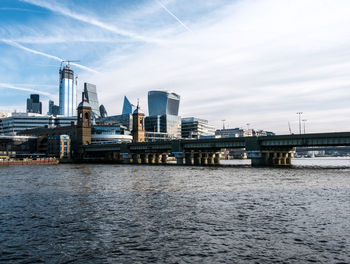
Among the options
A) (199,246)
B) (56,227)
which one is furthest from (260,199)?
(56,227)

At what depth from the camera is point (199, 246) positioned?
23.3m

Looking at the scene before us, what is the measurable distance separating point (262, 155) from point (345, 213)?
111 metres

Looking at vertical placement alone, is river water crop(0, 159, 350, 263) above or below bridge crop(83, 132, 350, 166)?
below

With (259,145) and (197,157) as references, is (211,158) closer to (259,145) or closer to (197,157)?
(197,157)

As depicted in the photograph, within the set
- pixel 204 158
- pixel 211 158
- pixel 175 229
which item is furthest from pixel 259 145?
pixel 175 229

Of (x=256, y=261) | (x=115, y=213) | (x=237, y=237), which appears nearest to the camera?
(x=256, y=261)

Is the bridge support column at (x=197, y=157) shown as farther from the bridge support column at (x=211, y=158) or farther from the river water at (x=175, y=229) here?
the river water at (x=175, y=229)

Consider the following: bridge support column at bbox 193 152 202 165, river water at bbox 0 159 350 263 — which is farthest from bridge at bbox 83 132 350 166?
river water at bbox 0 159 350 263

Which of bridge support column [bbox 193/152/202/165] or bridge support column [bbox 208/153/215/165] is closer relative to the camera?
bridge support column [bbox 193/152/202/165]

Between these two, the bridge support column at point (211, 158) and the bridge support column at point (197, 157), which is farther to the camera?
the bridge support column at point (211, 158)

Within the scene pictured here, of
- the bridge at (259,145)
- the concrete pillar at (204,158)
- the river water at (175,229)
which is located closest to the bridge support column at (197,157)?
the bridge at (259,145)

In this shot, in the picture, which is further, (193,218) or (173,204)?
(173,204)

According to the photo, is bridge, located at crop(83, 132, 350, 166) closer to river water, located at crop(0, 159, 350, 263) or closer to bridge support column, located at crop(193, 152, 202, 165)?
bridge support column, located at crop(193, 152, 202, 165)

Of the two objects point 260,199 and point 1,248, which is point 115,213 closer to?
point 1,248
